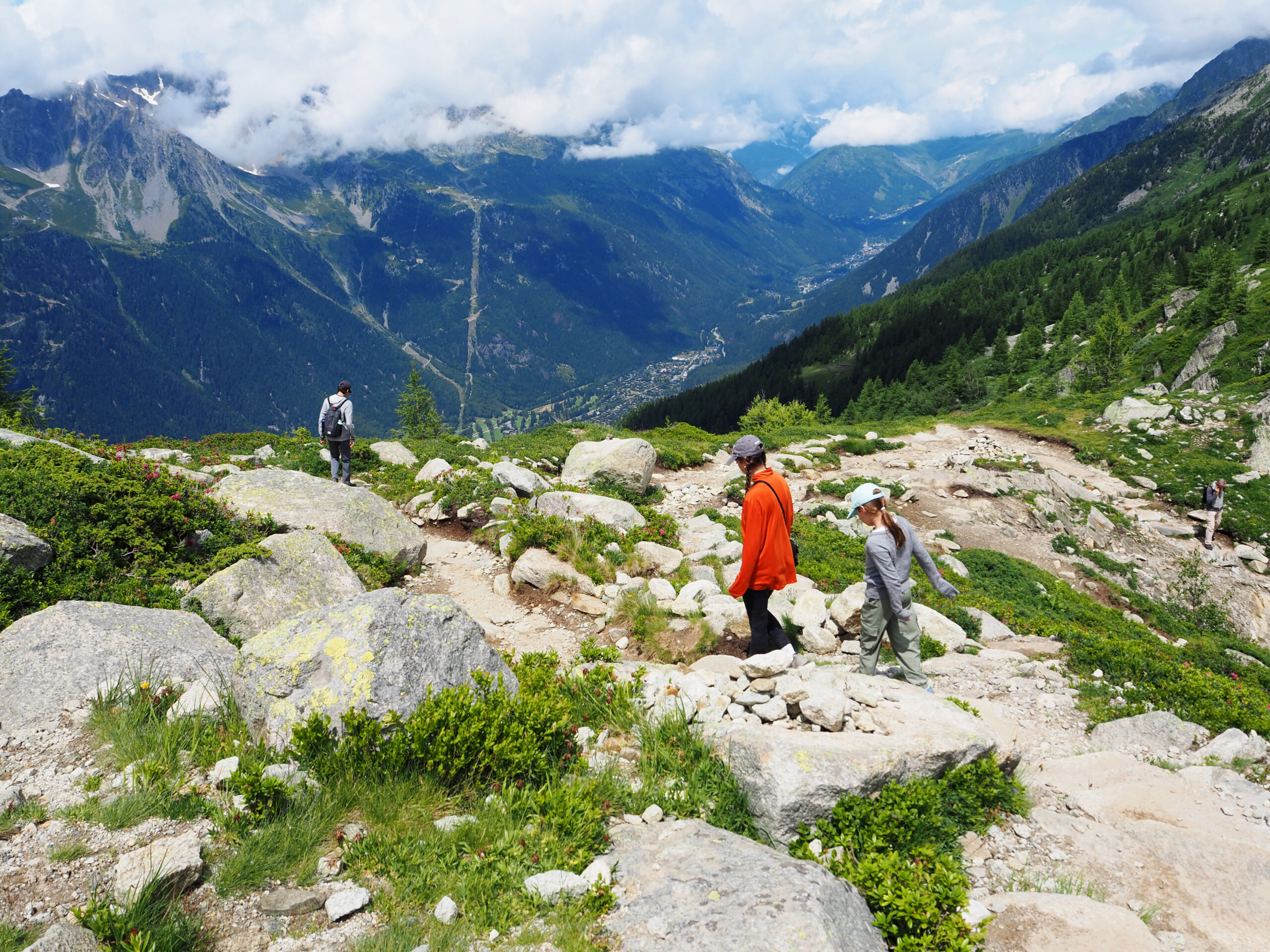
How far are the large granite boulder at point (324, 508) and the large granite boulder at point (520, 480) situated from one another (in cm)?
428

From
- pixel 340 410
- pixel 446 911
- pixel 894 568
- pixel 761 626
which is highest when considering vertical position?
pixel 340 410

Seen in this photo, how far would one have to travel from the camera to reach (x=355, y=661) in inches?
237

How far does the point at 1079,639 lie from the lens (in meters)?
11.5

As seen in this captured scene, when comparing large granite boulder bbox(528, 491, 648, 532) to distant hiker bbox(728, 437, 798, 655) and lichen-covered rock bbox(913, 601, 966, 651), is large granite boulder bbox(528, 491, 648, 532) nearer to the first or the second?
lichen-covered rock bbox(913, 601, 966, 651)

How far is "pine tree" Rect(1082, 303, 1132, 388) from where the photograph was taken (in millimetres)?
45125

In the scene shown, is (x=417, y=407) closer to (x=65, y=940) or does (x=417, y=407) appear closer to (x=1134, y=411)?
(x=1134, y=411)

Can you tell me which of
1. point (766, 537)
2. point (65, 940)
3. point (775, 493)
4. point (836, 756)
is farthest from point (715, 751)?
point (65, 940)

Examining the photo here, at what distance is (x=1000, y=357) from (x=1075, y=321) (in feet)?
26.3

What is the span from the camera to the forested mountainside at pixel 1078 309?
1841 inches

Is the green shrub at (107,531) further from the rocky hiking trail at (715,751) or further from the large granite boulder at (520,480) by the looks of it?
the large granite boulder at (520,480)

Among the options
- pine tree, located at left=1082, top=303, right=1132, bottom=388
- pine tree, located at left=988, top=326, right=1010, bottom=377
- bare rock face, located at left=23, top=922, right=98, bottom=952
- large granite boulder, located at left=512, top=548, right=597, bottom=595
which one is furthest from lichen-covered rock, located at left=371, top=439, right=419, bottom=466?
pine tree, located at left=988, top=326, right=1010, bottom=377

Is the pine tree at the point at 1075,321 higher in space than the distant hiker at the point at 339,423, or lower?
lower

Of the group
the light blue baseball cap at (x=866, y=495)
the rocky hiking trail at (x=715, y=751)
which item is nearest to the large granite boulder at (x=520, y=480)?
the rocky hiking trail at (x=715, y=751)

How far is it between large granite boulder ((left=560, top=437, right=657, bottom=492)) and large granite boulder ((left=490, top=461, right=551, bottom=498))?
144 cm
